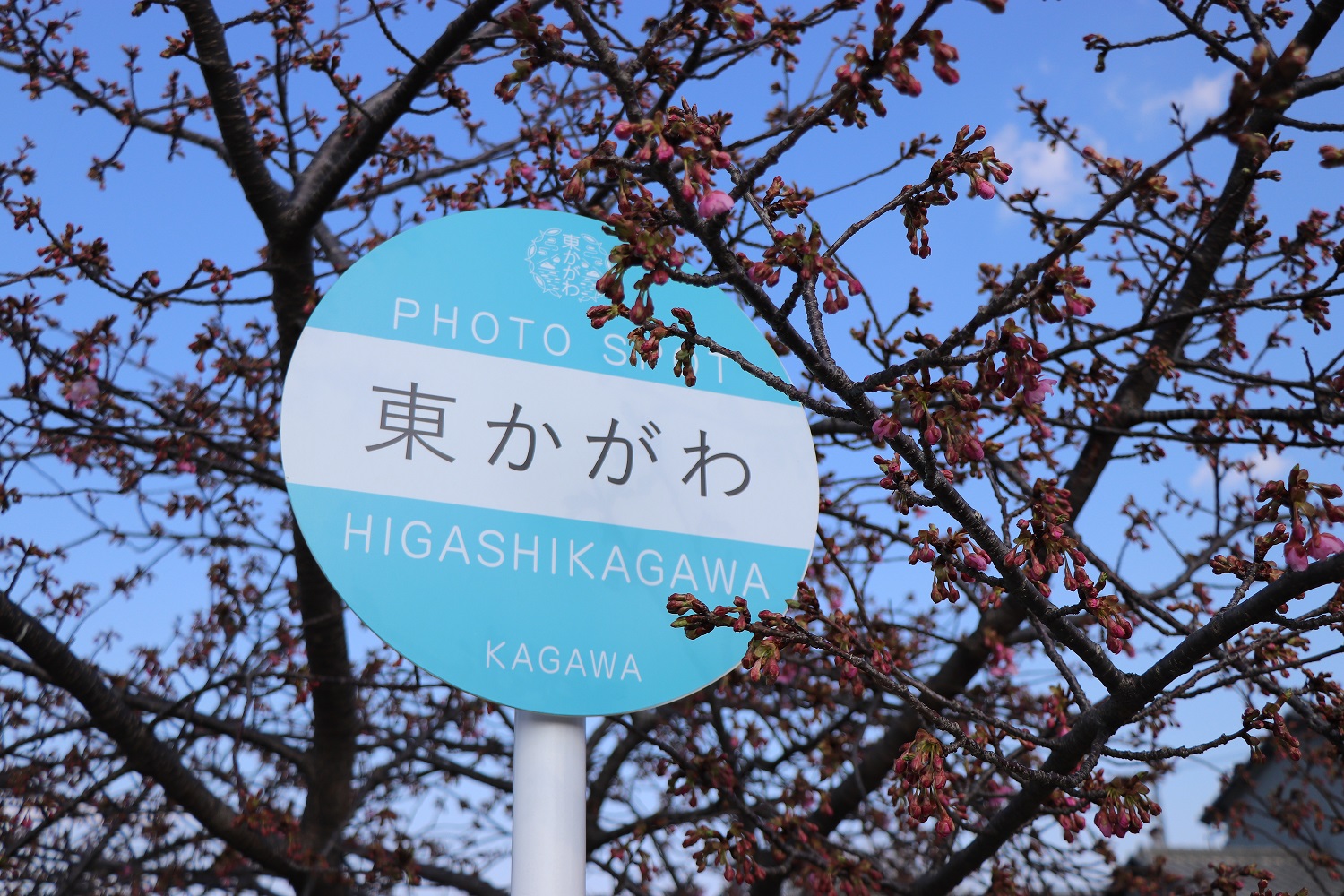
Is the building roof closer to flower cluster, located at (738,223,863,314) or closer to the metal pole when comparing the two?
the metal pole

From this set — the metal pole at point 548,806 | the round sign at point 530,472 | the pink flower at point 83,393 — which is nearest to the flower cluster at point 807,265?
the round sign at point 530,472

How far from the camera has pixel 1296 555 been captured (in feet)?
5.84

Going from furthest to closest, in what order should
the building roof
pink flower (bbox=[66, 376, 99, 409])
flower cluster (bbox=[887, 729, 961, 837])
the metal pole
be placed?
the building roof → pink flower (bbox=[66, 376, 99, 409]) → the metal pole → flower cluster (bbox=[887, 729, 961, 837])

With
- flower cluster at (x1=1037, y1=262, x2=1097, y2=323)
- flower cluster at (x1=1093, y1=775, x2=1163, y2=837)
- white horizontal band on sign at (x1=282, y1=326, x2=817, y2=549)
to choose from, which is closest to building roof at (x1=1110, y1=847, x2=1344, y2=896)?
flower cluster at (x1=1093, y1=775, x2=1163, y2=837)

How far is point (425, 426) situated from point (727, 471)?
2.15ft

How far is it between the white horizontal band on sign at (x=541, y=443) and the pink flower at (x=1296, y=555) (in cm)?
95

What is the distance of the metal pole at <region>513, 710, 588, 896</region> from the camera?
2090mm

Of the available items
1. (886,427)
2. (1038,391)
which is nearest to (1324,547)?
(1038,391)

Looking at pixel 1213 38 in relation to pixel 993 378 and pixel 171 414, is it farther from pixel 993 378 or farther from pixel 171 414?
pixel 171 414

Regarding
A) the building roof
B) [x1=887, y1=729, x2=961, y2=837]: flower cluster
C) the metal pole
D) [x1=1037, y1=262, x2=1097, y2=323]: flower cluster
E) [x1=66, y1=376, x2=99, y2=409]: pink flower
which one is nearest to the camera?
[x1=1037, y1=262, x2=1097, y2=323]: flower cluster

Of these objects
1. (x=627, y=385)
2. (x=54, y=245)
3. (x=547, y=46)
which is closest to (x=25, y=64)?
(x=54, y=245)

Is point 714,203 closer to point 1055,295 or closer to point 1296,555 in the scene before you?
point 1055,295

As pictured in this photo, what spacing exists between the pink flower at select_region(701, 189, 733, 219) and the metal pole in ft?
3.45

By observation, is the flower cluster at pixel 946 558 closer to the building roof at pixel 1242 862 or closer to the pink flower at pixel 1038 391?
the pink flower at pixel 1038 391
